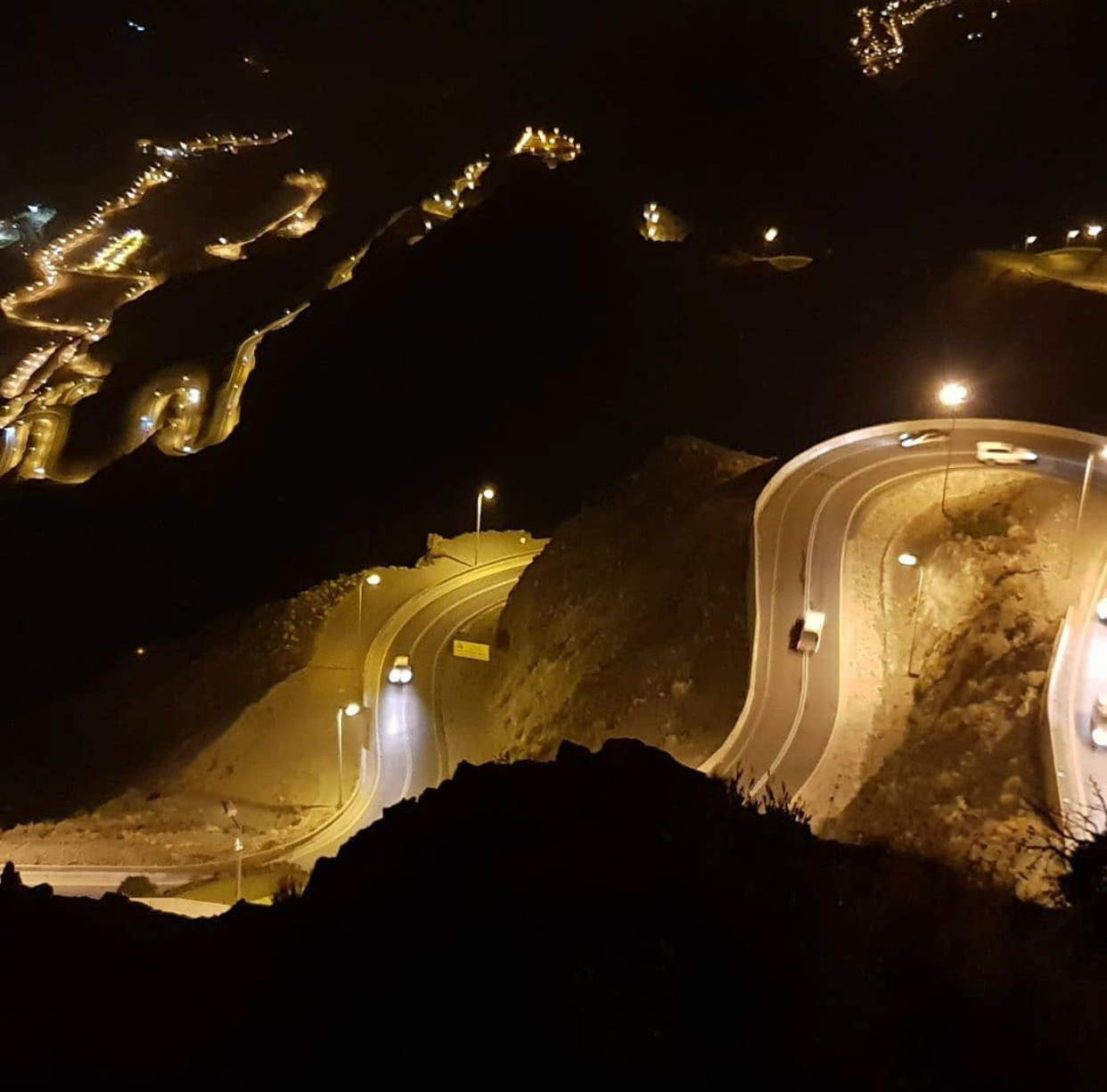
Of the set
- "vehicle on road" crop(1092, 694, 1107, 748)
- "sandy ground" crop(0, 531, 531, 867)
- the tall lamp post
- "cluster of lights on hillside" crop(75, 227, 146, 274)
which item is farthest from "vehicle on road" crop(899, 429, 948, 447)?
"cluster of lights on hillside" crop(75, 227, 146, 274)

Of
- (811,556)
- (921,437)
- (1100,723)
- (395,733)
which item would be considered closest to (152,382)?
(395,733)

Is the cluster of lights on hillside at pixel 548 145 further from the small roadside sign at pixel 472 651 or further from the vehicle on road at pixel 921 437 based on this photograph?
the small roadside sign at pixel 472 651

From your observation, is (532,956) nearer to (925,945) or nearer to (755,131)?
(925,945)

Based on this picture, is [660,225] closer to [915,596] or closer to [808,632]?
[915,596]

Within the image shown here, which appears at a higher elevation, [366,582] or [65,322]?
[65,322]

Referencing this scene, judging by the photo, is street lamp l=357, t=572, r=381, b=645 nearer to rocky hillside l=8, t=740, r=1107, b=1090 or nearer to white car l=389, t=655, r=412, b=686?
white car l=389, t=655, r=412, b=686

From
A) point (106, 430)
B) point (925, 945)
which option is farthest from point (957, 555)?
point (106, 430)

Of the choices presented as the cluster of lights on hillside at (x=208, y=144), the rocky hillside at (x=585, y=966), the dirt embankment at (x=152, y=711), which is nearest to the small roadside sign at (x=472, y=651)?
the dirt embankment at (x=152, y=711)
